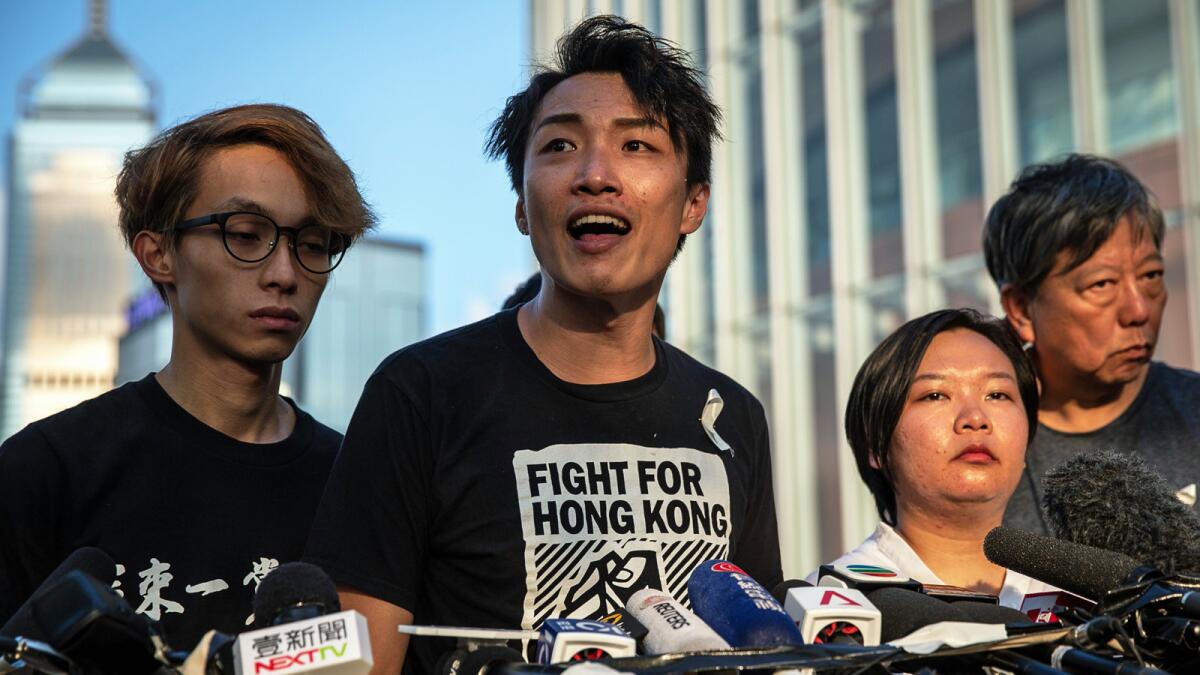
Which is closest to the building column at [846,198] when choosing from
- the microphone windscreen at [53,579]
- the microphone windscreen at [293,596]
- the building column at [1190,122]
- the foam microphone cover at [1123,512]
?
the building column at [1190,122]

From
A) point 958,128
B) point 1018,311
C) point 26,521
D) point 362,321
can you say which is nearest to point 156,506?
point 26,521

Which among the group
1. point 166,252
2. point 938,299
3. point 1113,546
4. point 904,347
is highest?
point 938,299

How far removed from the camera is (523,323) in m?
3.14

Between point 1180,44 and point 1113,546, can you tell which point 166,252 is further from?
point 1180,44

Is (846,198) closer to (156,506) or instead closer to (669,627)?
(156,506)

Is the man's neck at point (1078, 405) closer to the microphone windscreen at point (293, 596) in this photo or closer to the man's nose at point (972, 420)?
the man's nose at point (972, 420)

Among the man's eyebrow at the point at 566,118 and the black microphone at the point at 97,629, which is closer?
the black microphone at the point at 97,629

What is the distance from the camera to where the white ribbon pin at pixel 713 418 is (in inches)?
122

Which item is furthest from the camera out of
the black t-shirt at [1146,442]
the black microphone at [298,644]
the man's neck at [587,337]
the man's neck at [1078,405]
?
the man's neck at [1078,405]

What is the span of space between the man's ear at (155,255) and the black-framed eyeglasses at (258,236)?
101 mm

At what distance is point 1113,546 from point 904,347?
1031 mm

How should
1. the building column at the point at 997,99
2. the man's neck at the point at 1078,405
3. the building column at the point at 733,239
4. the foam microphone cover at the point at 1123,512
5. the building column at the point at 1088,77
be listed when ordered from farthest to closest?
1. the building column at the point at 733,239
2. the building column at the point at 997,99
3. the building column at the point at 1088,77
4. the man's neck at the point at 1078,405
5. the foam microphone cover at the point at 1123,512

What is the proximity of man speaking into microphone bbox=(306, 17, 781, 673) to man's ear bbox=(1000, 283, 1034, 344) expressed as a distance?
1207mm

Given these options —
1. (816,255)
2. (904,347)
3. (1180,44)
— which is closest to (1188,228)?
(1180,44)
